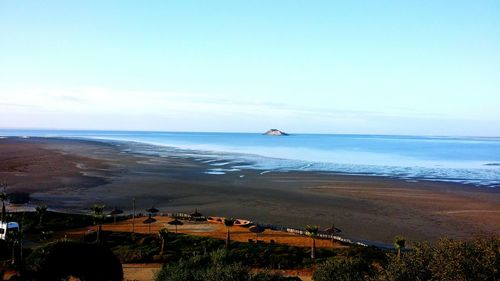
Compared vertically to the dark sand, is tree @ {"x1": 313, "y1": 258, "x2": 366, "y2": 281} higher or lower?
higher

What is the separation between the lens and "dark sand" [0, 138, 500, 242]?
41219 mm

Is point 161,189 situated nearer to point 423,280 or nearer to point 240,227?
point 240,227

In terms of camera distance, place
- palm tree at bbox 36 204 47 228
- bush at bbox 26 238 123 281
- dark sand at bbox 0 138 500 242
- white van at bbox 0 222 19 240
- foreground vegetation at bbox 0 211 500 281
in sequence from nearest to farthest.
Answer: foreground vegetation at bbox 0 211 500 281, bush at bbox 26 238 123 281, white van at bbox 0 222 19 240, palm tree at bbox 36 204 47 228, dark sand at bbox 0 138 500 242

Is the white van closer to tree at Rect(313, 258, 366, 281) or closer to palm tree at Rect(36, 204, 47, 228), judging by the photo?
palm tree at Rect(36, 204, 47, 228)

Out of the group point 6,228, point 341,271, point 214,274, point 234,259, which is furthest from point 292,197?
point 214,274

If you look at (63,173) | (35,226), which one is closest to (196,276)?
(35,226)

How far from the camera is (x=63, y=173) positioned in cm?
7312

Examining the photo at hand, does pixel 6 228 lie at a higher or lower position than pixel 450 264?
lower

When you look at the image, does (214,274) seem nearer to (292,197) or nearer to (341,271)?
(341,271)

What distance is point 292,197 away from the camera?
53.5 m

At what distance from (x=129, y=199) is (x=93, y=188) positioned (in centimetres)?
987

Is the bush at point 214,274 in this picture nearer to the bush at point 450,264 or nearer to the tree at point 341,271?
the tree at point 341,271

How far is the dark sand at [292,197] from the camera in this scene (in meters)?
41.2

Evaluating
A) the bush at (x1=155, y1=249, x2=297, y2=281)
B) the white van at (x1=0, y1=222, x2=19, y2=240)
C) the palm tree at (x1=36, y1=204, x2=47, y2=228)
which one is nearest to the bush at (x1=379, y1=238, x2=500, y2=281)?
the bush at (x1=155, y1=249, x2=297, y2=281)
